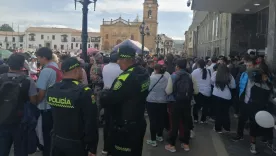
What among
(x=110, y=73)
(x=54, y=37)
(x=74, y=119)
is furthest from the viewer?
(x=54, y=37)

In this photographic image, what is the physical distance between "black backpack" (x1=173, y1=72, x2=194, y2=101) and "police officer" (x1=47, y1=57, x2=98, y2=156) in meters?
3.06

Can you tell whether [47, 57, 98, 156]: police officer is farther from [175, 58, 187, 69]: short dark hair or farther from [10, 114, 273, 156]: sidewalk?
[175, 58, 187, 69]: short dark hair

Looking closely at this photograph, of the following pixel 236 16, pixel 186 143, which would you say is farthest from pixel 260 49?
pixel 186 143

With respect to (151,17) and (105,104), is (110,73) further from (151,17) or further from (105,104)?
(151,17)

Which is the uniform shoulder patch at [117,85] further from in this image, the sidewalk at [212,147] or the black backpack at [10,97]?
the sidewalk at [212,147]

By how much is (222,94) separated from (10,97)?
516 cm

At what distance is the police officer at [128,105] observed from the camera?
3621 millimetres

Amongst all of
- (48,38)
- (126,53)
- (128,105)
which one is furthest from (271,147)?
(48,38)

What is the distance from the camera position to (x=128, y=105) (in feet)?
12.1

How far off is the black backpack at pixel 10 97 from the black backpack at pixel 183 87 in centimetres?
318

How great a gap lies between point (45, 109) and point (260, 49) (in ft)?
42.6

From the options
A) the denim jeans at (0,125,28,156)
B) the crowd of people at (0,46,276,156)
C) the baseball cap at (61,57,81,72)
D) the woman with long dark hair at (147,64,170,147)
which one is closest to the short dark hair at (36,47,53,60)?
the crowd of people at (0,46,276,156)

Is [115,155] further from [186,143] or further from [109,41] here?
[109,41]

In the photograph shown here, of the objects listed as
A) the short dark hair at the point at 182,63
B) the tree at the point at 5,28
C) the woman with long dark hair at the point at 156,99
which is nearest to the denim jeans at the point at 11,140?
the woman with long dark hair at the point at 156,99
